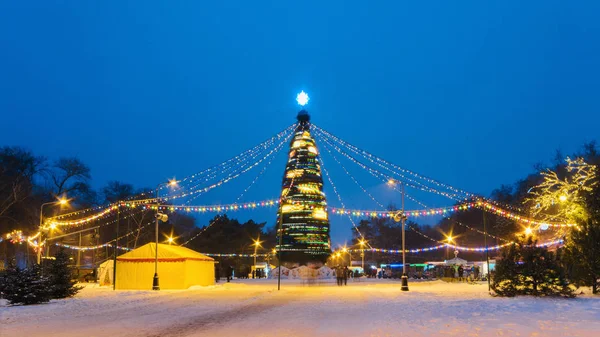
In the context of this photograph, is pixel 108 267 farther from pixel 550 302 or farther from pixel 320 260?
pixel 550 302

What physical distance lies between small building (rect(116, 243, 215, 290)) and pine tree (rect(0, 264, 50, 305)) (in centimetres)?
1312

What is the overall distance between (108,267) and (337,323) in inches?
1274

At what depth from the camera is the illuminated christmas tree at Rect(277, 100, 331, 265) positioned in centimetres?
6194

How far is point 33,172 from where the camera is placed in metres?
54.8

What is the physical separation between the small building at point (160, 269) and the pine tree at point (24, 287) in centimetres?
1312

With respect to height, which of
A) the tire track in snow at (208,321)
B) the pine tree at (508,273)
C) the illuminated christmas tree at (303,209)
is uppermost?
the illuminated christmas tree at (303,209)

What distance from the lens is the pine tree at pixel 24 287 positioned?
23594mm

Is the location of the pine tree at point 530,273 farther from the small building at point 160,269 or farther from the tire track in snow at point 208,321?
the small building at point 160,269

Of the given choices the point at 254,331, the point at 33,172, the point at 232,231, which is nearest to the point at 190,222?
the point at 232,231

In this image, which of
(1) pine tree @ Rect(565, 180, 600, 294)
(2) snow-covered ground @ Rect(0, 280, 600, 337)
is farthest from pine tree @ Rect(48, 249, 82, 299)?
(1) pine tree @ Rect(565, 180, 600, 294)

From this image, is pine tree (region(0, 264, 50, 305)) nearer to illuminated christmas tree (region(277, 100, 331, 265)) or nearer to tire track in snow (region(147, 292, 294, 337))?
tire track in snow (region(147, 292, 294, 337))

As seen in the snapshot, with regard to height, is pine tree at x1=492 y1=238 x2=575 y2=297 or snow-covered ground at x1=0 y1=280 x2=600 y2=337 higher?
pine tree at x1=492 y1=238 x2=575 y2=297

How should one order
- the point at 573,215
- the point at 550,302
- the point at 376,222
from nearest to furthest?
the point at 550,302 → the point at 573,215 → the point at 376,222

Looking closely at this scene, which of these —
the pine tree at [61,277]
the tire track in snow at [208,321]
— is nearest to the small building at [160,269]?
the pine tree at [61,277]
